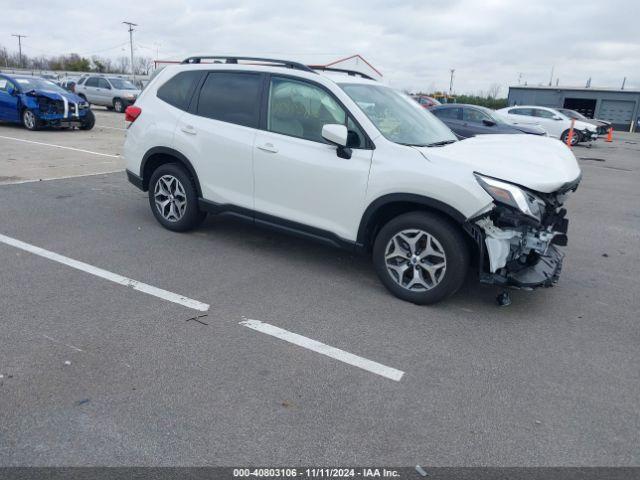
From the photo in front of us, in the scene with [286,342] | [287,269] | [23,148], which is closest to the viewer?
[286,342]

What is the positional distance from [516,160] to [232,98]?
282cm

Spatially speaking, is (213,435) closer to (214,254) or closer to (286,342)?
(286,342)

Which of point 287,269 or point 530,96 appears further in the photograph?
point 530,96

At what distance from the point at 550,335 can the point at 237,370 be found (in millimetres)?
2392

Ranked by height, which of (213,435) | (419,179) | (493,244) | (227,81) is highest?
(227,81)

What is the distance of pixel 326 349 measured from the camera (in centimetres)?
356

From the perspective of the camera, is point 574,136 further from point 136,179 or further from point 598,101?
point 598,101

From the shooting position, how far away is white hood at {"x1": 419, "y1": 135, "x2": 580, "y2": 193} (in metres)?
3.97

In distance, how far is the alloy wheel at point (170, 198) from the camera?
18.9ft

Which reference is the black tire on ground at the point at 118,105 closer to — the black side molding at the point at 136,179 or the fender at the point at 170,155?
the black side molding at the point at 136,179

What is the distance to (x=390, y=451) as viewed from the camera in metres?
2.61

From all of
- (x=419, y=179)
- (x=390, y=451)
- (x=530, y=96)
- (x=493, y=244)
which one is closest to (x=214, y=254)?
Answer: (x=419, y=179)

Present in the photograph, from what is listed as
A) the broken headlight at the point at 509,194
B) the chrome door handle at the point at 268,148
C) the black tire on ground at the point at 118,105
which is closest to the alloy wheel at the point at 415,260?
the broken headlight at the point at 509,194

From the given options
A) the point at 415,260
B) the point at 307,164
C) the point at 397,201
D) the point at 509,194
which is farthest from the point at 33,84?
the point at 509,194
